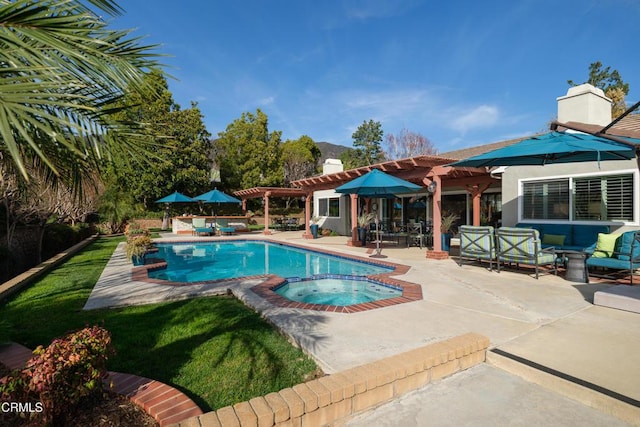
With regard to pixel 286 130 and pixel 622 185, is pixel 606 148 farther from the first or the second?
pixel 286 130

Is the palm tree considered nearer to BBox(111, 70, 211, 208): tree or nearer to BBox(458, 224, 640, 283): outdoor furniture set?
BBox(458, 224, 640, 283): outdoor furniture set

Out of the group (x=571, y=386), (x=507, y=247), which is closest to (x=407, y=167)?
(x=507, y=247)

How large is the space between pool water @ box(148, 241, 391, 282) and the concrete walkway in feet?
9.18

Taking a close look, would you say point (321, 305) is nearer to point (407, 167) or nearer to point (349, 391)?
point (349, 391)

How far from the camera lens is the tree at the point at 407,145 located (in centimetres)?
3825

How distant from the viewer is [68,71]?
1753mm

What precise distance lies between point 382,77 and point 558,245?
1866 centimetres

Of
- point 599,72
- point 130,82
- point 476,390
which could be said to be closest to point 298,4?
point 130,82

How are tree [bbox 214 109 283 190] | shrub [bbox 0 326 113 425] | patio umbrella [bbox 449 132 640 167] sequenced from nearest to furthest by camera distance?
1. shrub [bbox 0 326 113 425]
2. patio umbrella [bbox 449 132 640 167]
3. tree [bbox 214 109 283 190]

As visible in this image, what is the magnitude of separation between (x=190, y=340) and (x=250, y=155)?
30.2 m

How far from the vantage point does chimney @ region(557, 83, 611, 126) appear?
955 cm

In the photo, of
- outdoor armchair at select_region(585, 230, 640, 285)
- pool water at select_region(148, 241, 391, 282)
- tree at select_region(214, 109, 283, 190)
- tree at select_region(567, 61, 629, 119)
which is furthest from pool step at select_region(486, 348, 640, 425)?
tree at select_region(567, 61, 629, 119)

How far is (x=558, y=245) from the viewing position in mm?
8773

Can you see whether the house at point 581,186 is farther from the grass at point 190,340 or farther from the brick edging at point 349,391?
the grass at point 190,340
